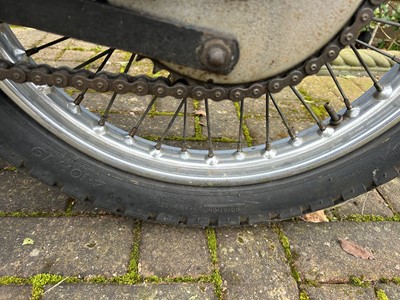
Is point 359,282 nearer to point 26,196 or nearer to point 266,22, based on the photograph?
point 266,22

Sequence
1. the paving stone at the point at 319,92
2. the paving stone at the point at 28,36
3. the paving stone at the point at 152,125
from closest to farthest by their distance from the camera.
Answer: the paving stone at the point at 152,125 → the paving stone at the point at 319,92 → the paving stone at the point at 28,36

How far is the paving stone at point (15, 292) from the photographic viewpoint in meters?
1.10

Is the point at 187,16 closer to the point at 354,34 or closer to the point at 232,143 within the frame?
the point at 354,34

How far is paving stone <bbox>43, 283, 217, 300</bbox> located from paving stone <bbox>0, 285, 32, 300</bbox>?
50 millimetres

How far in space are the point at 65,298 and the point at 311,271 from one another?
28.4 inches

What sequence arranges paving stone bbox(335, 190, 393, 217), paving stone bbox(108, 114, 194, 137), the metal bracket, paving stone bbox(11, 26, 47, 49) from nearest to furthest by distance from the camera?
the metal bracket
paving stone bbox(335, 190, 393, 217)
paving stone bbox(108, 114, 194, 137)
paving stone bbox(11, 26, 47, 49)

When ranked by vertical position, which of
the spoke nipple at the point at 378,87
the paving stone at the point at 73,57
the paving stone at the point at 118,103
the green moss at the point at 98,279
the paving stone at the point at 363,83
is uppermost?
the paving stone at the point at 73,57

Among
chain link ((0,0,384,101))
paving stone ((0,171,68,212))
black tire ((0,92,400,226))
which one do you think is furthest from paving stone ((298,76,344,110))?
paving stone ((0,171,68,212))

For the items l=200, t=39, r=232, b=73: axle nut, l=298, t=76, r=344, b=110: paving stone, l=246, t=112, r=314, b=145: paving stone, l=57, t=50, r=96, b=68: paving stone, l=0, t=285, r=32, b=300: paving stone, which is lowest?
l=0, t=285, r=32, b=300: paving stone

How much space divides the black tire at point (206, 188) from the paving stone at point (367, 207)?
0.22 meters

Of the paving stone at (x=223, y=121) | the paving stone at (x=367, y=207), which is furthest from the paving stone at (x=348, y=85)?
the paving stone at (x=367, y=207)

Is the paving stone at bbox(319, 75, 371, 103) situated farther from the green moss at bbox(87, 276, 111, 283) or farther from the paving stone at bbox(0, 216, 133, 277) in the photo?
the green moss at bbox(87, 276, 111, 283)

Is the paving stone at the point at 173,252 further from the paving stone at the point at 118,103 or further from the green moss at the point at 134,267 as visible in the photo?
the paving stone at the point at 118,103

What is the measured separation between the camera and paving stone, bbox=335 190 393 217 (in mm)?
A: 1509
